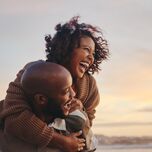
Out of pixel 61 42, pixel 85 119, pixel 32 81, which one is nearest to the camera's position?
pixel 32 81

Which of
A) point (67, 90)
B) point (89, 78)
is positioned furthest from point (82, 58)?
point (67, 90)

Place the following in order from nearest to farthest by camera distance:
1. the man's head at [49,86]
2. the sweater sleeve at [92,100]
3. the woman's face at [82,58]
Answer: the man's head at [49,86], the woman's face at [82,58], the sweater sleeve at [92,100]

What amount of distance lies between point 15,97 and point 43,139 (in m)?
0.26

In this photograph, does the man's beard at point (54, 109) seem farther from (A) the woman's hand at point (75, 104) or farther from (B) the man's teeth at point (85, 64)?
(B) the man's teeth at point (85, 64)

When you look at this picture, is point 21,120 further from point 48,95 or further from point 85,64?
point 85,64

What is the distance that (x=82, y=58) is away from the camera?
9.75ft

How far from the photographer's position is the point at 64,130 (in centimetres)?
280

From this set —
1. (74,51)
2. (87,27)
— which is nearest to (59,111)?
(74,51)

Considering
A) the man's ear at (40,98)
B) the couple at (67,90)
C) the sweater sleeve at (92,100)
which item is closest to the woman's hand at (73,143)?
the couple at (67,90)

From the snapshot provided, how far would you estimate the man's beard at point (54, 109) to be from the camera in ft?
8.71

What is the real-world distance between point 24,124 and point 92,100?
0.59 meters

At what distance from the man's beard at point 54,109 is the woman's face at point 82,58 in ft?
1.15

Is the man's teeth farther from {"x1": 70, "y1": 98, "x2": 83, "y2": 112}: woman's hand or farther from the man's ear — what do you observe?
the man's ear

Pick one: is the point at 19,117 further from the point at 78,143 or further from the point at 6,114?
the point at 78,143
